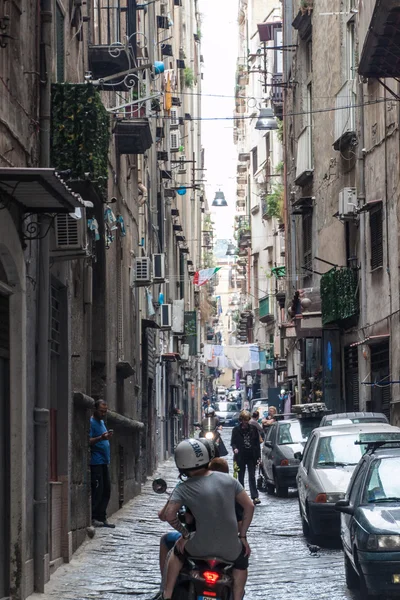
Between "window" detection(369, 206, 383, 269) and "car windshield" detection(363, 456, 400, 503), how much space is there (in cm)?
1645

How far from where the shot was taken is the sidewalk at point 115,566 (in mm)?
12906

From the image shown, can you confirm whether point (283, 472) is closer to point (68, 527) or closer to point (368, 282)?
point (368, 282)

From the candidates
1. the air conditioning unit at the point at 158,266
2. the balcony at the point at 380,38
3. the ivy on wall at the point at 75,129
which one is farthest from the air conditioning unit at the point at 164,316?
the ivy on wall at the point at 75,129

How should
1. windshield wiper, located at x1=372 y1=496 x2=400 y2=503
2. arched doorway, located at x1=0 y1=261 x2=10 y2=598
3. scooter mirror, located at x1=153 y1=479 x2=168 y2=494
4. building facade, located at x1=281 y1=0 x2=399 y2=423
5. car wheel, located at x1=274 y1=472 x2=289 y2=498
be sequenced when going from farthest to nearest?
building facade, located at x1=281 y1=0 x2=399 y2=423 → car wheel, located at x1=274 y1=472 x2=289 y2=498 → windshield wiper, located at x1=372 y1=496 x2=400 y2=503 → arched doorway, located at x1=0 y1=261 x2=10 y2=598 → scooter mirror, located at x1=153 y1=479 x2=168 y2=494

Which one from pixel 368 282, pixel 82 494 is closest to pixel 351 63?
pixel 368 282

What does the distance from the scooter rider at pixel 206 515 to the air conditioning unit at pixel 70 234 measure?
5879 millimetres

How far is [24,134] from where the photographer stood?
1273 cm

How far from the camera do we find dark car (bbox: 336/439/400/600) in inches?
431

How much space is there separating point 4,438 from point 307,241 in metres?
30.0

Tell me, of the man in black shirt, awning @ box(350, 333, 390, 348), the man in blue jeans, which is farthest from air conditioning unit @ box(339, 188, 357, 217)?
the man in blue jeans

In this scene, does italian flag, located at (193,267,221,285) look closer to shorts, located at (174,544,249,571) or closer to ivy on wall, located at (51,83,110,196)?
ivy on wall, located at (51,83,110,196)

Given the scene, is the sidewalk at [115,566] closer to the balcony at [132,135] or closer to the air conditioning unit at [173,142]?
the balcony at [132,135]

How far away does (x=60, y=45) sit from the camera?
52.3 ft

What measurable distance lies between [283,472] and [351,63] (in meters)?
12.9
